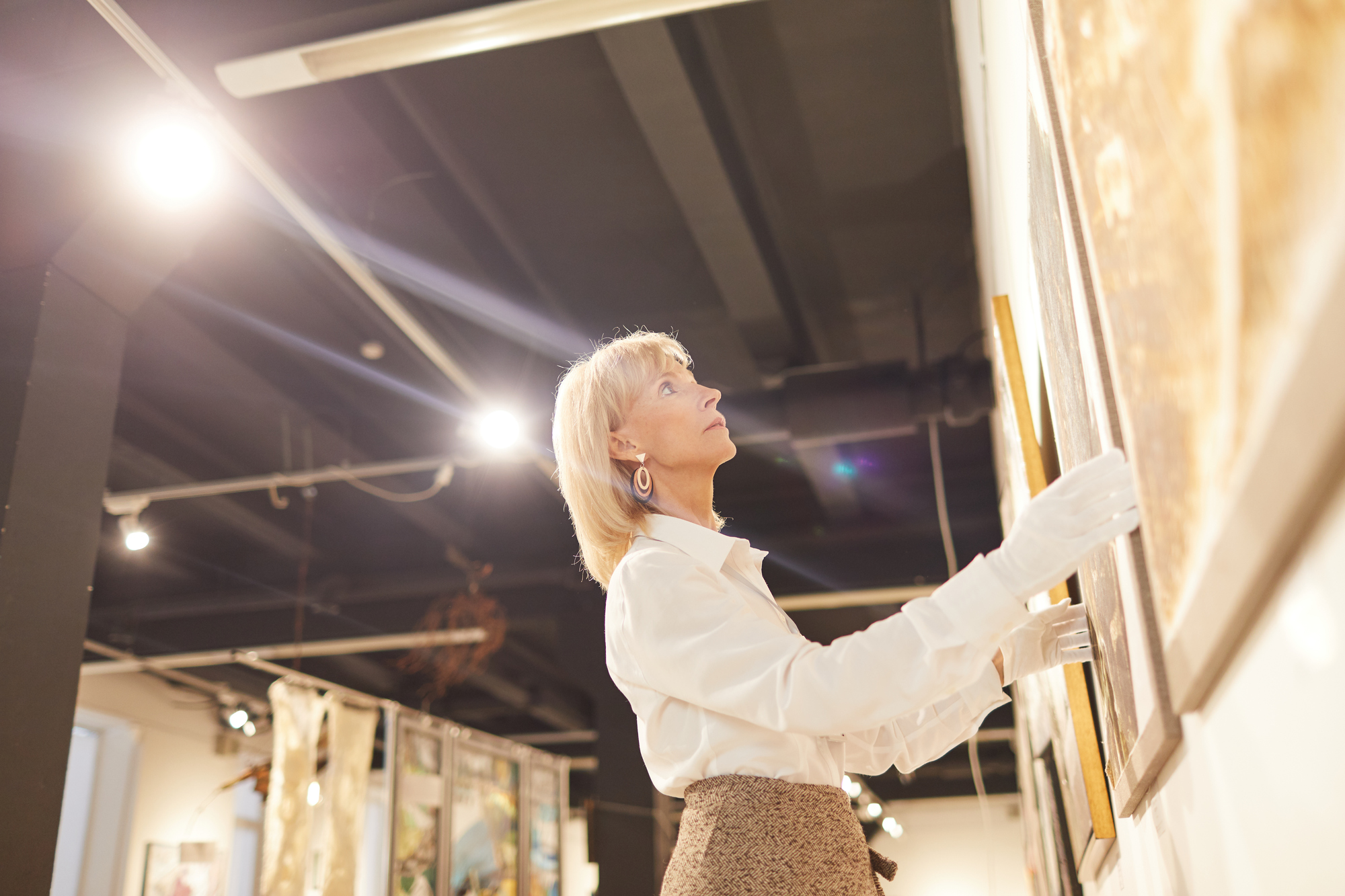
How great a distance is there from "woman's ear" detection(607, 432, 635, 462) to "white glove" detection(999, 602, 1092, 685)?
67 centimetres

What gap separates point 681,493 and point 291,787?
523 cm

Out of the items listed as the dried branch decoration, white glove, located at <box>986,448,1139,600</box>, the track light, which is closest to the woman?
white glove, located at <box>986,448,1139,600</box>

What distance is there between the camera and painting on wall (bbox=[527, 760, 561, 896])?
7879 mm

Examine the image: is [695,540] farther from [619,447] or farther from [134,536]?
[134,536]

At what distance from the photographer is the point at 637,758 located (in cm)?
855

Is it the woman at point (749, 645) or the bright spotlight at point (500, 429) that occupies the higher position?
the bright spotlight at point (500, 429)

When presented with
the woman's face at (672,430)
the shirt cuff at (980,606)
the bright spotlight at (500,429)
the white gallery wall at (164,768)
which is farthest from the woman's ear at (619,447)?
the white gallery wall at (164,768)

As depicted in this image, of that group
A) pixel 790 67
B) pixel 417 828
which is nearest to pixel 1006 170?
pixel 790 67

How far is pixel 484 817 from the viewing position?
705 centimetres

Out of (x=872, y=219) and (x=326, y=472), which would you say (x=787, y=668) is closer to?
(x=872, y=219)

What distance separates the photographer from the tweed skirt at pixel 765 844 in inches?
51.8

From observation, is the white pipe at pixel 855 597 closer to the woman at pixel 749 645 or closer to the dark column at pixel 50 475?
the dark column at pixel 50 475

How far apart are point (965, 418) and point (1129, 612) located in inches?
146

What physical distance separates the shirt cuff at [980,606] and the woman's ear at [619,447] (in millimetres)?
773
